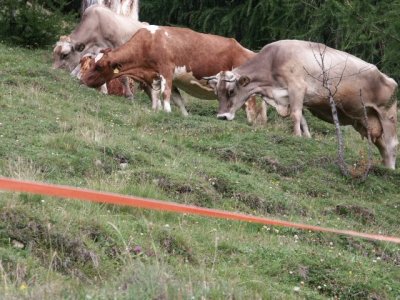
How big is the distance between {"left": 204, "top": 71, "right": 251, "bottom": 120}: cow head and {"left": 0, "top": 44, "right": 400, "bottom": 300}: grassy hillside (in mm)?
1037

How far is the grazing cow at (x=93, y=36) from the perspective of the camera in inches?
711

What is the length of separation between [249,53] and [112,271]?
1185cm

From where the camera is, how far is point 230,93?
15695 millimetres

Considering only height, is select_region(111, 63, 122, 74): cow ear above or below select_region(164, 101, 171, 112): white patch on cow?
Result: above

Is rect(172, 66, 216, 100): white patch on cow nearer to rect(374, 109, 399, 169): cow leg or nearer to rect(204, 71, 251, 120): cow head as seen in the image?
rect(204, 71, 251, 120): cow head

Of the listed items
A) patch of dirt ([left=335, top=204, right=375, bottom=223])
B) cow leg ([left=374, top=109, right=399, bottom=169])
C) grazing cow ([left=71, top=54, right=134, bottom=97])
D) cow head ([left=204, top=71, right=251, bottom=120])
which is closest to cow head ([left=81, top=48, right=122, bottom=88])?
grazing cow ([left=71, top=54, right=134, bottom=97])

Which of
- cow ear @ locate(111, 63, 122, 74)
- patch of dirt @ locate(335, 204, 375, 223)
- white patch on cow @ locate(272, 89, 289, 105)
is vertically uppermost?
patch of dirt @ locate(335, 204, 375, 223)

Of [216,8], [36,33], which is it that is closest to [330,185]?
[36,33]

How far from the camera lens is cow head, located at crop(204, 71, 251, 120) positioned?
51.3ft

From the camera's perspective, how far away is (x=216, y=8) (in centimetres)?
2542

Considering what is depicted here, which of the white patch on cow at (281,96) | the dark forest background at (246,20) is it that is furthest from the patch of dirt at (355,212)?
the white patch on cow at (281,96)

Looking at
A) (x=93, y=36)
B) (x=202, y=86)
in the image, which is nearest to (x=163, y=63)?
(x=202, y=86)

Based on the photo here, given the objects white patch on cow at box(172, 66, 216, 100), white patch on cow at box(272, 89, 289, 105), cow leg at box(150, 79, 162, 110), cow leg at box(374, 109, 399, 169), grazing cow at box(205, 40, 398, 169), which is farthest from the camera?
white patch on cow at box(172, 66, 216, 100)

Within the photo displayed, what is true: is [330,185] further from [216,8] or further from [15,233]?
[216,8]
